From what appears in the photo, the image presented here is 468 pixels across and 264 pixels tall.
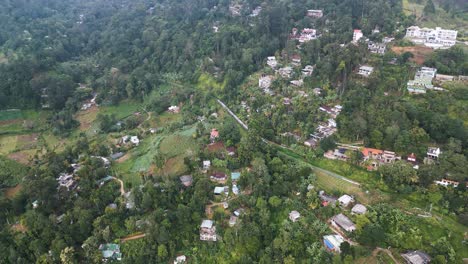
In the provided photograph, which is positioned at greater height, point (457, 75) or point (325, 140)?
point (457, 75)

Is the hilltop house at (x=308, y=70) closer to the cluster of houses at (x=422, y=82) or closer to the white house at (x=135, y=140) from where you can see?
the cluster of houses at (x=422, y=82)

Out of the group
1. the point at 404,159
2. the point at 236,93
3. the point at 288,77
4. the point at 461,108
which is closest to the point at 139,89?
the point at 236,93

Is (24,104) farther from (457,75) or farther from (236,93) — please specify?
(457,75)

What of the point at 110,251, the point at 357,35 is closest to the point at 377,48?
the point at 357,35

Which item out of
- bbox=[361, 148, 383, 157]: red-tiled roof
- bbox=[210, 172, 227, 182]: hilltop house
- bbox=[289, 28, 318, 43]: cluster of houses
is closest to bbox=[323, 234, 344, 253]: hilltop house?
bbox=[361, 148, 383, 157]: red-tiled roof

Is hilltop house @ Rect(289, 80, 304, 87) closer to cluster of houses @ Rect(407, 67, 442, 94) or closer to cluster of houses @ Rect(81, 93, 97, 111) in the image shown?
cluster of houses @ Rect(407, 67, 442, 94)

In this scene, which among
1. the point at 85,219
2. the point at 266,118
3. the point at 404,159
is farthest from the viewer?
the point at 266,118

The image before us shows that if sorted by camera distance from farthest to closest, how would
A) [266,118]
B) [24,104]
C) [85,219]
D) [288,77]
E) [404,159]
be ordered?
1. [24,104]
2. [288,77]
3. [266,118]
4. [404,159]
5. [85,219]
